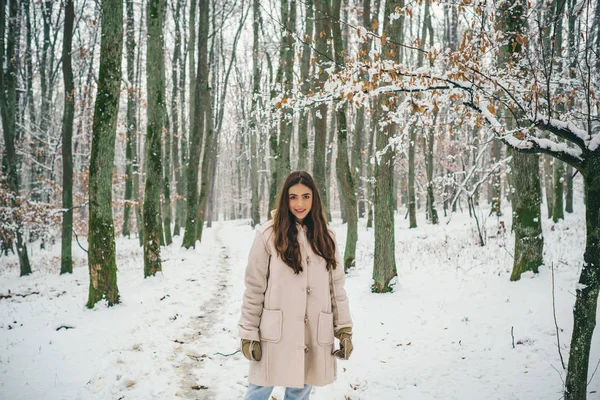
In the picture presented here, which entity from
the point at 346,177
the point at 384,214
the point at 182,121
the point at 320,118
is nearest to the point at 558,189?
the point at 346,177

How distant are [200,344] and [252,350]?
299cm

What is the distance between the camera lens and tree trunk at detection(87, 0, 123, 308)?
6.31 m

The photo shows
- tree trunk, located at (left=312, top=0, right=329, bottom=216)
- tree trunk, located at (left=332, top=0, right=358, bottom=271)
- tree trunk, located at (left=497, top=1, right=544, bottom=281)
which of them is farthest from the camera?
tree trunk, located at (left=312, top=0, right=329, bottom=216)

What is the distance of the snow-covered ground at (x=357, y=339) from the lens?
12.7 feet

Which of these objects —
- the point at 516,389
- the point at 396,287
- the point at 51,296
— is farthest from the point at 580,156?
the point at 51,296

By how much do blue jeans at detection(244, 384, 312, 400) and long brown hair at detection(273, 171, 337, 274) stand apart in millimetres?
974

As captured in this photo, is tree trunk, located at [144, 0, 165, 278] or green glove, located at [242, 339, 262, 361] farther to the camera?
tree trunk, located at [144, 0, 165, 278]

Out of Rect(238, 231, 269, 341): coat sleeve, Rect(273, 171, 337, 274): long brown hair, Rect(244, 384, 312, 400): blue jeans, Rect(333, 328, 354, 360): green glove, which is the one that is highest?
Rect(273, 171, 337, 274): long brown hair

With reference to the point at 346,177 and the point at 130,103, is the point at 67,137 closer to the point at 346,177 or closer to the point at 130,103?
the point at 130,103

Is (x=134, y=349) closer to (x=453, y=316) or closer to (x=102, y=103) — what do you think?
(x=102, y=103)

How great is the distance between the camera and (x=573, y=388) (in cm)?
297

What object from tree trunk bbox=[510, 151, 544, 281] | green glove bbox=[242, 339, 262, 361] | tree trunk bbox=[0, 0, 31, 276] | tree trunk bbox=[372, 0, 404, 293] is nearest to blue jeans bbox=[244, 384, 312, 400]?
green glove bbox=[242, 339, 262, 361]

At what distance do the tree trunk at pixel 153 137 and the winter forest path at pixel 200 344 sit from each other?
2047 millimetres

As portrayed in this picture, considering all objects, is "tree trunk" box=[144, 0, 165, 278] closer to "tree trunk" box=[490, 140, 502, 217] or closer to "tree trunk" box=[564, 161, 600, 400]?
"tree trunk" box=[564, 161, 600, 400]
